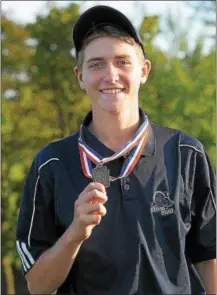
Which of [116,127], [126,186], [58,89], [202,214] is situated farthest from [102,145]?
[58,89]

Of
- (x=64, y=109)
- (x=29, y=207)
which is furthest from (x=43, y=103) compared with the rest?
(x=29, y=207)

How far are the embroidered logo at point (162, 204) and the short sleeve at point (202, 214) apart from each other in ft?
0.51

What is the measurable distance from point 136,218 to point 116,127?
337 millimetres

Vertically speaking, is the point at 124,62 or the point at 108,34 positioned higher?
the point at 108,34

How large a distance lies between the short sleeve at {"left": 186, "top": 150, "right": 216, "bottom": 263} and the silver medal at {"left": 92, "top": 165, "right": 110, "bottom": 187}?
0.37 meters

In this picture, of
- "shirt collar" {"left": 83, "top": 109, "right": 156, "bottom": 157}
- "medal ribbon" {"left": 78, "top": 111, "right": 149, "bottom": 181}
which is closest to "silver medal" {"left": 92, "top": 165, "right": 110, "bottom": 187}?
"medal ribbon" {"left": 78, "top": 111, "right": 149, "bottom": 181}

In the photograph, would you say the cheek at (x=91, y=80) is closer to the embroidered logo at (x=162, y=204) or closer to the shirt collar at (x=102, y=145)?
the shirt collar at (x=102, y=145)

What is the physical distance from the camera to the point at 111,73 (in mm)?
2018

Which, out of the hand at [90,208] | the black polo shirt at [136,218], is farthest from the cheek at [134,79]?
the hand at [90,208]

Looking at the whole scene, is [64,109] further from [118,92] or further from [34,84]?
[118,92]

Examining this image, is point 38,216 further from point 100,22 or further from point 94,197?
point 100,22

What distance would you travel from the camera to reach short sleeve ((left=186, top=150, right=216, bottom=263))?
216 cm

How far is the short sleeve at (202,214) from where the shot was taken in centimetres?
216

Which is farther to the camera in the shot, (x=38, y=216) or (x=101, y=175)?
(x=38, y=216)
